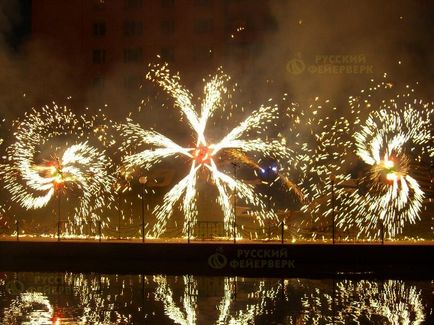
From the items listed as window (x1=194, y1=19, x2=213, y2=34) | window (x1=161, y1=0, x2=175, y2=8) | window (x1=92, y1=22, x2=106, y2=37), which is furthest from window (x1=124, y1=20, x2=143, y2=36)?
window (x1=194, y1=19, x2=213, y2=34)

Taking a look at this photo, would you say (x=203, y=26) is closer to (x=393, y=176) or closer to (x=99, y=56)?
(x=99, y=56)

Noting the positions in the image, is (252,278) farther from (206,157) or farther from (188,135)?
(188,135)

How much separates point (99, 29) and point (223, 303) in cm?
3904

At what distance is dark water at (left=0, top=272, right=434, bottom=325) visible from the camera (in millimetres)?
15445

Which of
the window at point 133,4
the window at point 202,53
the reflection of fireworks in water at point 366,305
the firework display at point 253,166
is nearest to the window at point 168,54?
the window at point 202,53

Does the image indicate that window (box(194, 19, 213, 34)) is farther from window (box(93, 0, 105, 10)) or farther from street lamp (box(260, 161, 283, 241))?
street lamp (box(260, 161, 283, 241))

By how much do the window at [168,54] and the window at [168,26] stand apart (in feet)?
3.45

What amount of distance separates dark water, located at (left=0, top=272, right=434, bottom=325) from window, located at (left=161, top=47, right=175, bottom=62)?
102ft

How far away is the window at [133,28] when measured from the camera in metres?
52.4

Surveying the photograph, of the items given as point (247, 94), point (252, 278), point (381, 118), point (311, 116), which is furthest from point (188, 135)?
point (252, 278)

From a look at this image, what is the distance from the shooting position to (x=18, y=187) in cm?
3272

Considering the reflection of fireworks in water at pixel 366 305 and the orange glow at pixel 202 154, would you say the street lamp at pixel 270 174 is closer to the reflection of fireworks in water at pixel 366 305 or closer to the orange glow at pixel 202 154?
the orange glow at pixel 202 154

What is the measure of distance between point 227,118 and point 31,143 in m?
7.54

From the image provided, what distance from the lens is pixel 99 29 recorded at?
53.6 metres
